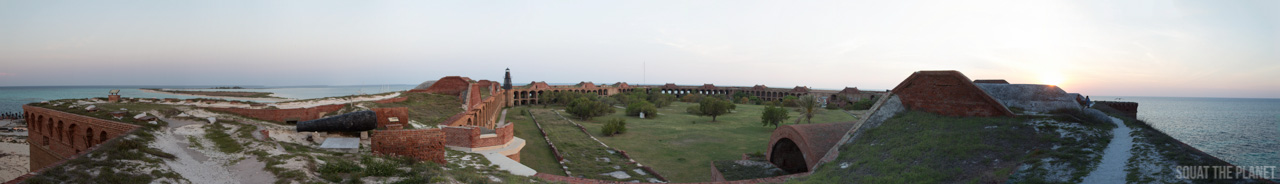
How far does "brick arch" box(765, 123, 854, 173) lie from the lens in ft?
32.9

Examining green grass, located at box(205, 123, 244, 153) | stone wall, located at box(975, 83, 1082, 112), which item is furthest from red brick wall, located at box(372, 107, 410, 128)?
stone wall, located at box(975, 83, 1082, 112)

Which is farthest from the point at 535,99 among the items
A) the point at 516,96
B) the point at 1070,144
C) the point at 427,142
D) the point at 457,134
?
the point at 1070,144

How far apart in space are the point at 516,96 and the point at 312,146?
4680 centimetres

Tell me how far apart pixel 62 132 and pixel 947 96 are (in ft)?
67.4

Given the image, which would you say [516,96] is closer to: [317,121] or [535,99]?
[535,99]

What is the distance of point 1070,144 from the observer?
6.57 m

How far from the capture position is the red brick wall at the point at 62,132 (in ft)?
30.5

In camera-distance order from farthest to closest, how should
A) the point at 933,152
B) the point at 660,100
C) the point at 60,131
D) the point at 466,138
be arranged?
the point at 660,100 → the point at 466,138 → the point at 60,131 → the point at 933,152

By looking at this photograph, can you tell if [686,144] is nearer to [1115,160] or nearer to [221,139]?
[1115,160]

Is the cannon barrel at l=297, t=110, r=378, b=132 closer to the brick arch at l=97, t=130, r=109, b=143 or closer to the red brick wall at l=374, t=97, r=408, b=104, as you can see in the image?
the brick arch at l=97, t=130, r=109, b=143

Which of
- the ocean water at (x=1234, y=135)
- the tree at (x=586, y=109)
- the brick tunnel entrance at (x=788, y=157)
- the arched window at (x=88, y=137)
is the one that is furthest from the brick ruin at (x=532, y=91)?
the ocean water at (x=1234, y=135)

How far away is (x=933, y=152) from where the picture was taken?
7.59 m

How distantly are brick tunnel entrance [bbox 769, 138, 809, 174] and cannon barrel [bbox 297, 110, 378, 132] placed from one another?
9843 millimetres

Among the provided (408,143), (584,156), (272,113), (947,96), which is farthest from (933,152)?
(272,113)
